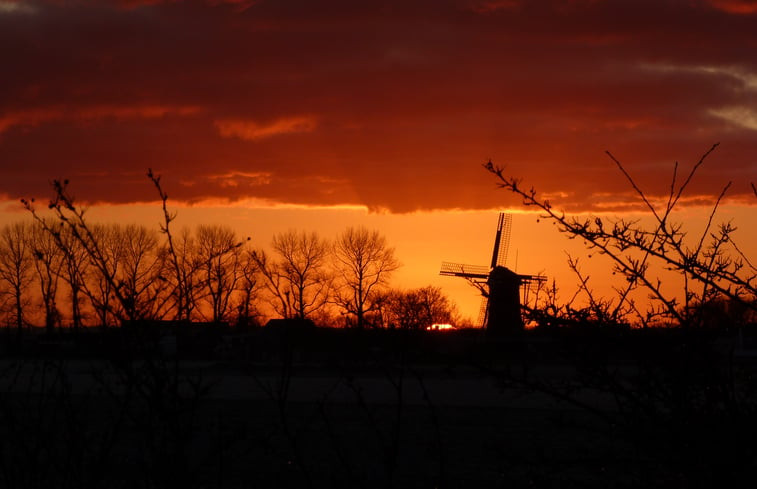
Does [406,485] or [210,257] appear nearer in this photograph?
[210,257]

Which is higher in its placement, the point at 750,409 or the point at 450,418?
the point at 750,409

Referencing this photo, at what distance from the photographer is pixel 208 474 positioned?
56.9 ft

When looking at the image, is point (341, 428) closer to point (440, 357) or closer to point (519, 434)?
point (519, 434)

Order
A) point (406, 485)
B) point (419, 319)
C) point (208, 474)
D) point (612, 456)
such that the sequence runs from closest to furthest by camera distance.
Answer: point (612, 456) → point (419, 319) → point (406, 485) → point (208, 474)

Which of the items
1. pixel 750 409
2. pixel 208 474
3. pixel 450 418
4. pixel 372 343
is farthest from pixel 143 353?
pixel 450 418

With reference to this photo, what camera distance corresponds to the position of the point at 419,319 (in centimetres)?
402

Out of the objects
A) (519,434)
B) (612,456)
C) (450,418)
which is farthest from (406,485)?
(612,456)

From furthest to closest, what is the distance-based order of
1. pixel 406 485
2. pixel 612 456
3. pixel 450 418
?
pixel 450 418 < pixel 406 485 < pixel 612 456

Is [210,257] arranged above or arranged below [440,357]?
above

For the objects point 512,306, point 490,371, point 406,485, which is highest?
point 512,306

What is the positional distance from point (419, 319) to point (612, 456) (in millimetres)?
1029

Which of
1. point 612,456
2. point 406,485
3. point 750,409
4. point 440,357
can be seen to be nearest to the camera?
point 750,409

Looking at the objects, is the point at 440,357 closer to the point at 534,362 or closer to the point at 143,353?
the point at 534,362

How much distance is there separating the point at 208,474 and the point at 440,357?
572 inches
